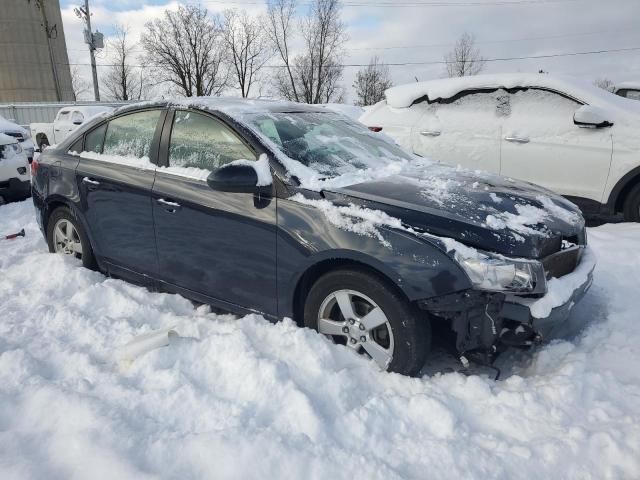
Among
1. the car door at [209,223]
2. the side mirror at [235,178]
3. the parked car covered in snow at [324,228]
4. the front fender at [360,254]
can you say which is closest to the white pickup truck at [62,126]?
the parked car covered in snow at [324,228]

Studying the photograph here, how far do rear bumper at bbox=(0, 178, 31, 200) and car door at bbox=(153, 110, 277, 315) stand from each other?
5.26m

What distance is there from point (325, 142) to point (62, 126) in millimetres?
16012

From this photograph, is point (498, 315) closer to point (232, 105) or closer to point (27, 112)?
point (232, 105)

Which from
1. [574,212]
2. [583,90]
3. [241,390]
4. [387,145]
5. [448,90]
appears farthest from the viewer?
[448,90]

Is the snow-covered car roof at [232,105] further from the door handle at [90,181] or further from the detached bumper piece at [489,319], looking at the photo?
the detached bumper piece at [489,319]

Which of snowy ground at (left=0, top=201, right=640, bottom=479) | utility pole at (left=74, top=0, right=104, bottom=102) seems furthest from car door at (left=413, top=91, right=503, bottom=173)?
utility pole at (left=74, top=0, right=104, bottom=102)

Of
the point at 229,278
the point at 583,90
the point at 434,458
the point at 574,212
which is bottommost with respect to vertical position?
the point at 434,458

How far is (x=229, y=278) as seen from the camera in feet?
9.93

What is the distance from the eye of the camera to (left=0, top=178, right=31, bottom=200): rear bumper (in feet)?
23.7

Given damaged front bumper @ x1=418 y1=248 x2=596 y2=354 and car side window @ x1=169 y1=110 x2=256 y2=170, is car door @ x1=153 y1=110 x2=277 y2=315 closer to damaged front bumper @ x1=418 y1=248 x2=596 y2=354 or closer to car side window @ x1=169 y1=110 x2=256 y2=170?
car side window @ x1=169 y1=110 x2=256 y2=170

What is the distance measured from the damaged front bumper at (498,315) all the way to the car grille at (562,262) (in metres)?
0.08

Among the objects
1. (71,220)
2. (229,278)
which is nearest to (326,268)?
(229,278)

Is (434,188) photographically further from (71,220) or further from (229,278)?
(71,220)

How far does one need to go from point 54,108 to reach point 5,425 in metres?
26.0
